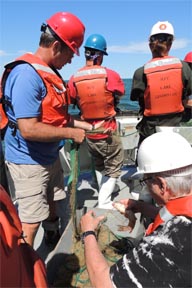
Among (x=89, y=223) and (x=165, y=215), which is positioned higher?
(x=165, y=215)

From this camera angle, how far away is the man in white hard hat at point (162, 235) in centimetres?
144

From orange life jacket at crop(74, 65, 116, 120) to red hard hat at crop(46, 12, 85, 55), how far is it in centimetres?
126

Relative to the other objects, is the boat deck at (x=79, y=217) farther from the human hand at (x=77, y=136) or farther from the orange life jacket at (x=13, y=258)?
the orange life jacket at (x=13, y=258)

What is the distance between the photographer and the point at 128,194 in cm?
455

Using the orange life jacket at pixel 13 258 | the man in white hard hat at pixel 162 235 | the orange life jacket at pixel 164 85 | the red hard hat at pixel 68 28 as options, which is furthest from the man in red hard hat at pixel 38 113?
the orange life jacket at pixel 164 85

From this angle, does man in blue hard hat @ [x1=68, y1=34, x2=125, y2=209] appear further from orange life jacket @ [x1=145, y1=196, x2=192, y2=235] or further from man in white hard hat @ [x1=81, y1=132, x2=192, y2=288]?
orange life jacket @ [x1=145, y1=196, x2=192, y2=235]

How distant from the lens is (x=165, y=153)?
5.63ft

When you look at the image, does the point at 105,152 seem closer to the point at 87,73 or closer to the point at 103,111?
the point at 103,111

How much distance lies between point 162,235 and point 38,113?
1212 millimetres

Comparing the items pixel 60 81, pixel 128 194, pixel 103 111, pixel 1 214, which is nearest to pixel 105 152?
pixel 103 111

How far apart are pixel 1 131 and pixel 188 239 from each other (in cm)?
166

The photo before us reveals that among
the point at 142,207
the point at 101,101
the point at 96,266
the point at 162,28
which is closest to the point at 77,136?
the point at 142,207

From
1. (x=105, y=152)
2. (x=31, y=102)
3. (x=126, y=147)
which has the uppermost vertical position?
(x=31, y=102)

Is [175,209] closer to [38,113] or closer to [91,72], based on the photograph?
[38,113]
